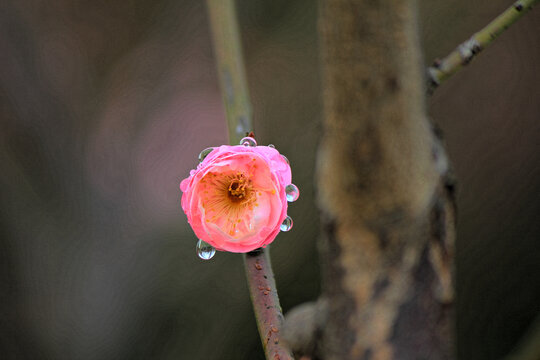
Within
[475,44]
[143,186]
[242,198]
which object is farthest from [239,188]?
[143,186]

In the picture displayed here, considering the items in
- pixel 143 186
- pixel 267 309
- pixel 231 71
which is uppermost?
pixel 143 186

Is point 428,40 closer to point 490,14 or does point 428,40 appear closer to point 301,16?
point 490,14

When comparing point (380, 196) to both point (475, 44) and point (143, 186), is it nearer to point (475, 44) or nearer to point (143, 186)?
point (475, 44)

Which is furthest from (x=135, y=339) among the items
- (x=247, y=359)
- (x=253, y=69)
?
(x=253, y=69)

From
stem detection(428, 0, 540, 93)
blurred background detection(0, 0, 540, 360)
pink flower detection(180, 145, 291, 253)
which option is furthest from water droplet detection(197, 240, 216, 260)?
blurred background detection(0, 0, 540, 360)

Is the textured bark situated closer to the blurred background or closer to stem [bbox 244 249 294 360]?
stem [bbox 244 249 294 360]
